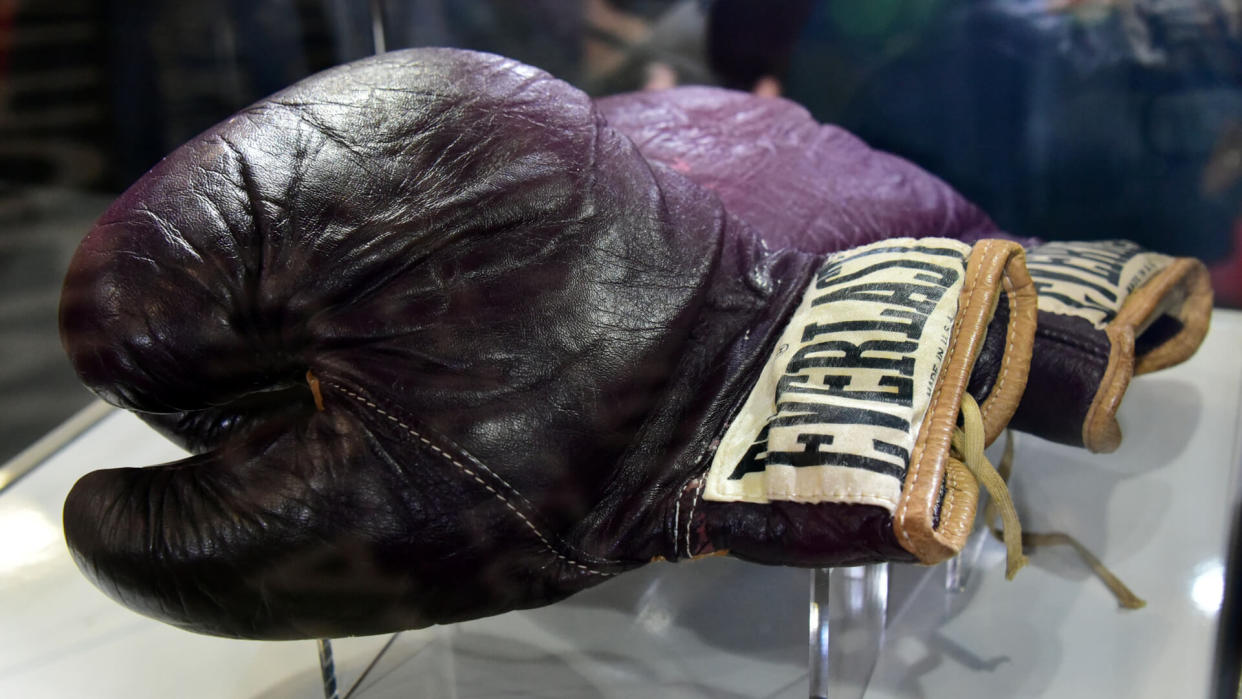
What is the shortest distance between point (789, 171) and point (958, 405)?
542 mm

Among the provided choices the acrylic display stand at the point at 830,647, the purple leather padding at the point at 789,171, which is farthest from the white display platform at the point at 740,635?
the purple leather padding at the point at 789,171

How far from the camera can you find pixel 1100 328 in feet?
3.33

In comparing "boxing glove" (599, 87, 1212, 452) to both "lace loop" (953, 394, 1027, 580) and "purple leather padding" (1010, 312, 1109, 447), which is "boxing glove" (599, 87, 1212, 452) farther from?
"lace loop" (953, 394, 1027, 580)

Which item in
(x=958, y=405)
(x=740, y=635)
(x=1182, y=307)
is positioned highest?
(x=958, y=405)

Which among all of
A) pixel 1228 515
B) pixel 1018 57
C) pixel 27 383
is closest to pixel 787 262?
pixel 1228 515

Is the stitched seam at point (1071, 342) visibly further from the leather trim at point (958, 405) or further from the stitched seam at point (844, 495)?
the stitched seam at point (844, 495)

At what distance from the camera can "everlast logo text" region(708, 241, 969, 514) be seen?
774mm

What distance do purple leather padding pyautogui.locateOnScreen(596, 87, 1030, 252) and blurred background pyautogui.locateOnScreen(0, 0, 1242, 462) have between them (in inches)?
5.7

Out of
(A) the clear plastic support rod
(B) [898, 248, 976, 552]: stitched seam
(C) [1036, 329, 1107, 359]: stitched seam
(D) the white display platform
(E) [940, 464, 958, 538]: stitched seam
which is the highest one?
(B) [898, 248, 976, 552]: stitched seam

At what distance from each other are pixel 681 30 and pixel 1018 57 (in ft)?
1.80

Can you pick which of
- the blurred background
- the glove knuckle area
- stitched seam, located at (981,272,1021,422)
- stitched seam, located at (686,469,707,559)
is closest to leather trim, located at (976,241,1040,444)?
stitched seam, located at (981,272,1021,422)

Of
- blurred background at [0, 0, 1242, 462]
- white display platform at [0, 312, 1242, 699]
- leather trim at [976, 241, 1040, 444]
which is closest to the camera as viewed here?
leather trim at [976, 241, 1040, 444]

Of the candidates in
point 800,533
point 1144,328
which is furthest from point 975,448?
point 1144,328

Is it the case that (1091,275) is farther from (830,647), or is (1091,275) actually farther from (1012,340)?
(830,647)
